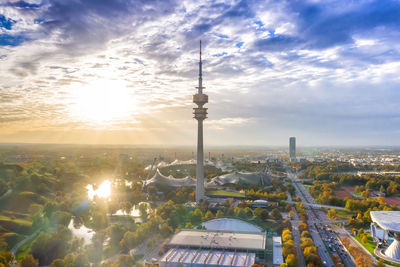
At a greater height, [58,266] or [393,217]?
[393,217]

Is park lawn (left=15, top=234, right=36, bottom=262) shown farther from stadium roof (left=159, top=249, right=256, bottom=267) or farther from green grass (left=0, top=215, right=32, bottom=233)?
stadium roof (left=159, top=249, right=256, bottom=267)

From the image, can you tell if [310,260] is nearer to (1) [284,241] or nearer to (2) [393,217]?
(1) [284,241]

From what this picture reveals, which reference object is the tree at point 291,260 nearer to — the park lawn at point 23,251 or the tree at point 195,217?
the tree at point 195,217

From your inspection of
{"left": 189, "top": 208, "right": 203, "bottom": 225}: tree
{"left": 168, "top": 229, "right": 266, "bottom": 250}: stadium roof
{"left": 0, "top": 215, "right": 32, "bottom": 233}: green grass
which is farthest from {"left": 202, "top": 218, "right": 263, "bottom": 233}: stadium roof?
{"left": 0, "top": 215, "right": 32, "bottom": 233}: green grass

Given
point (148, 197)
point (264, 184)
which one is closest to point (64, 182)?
point (148, 197)

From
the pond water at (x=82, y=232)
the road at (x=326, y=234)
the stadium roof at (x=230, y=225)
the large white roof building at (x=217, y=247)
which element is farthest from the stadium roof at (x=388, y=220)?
the pond water at (x=82, y=232)

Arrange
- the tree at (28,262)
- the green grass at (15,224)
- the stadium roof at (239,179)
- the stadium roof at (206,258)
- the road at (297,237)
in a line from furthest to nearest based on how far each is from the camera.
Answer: the stadium roof at (239,179) < the green grass at (15,224) < the road at (297,237) < the tree at (28,262) < the stadium roof at (206,258)
